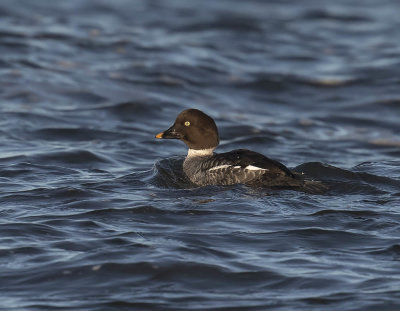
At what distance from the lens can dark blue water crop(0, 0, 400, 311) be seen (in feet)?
22.0

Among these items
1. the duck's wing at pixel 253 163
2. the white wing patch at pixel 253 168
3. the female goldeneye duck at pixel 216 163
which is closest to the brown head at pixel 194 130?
the female goldeneye duck at pixel 216 163

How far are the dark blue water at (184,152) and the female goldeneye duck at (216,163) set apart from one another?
210 mm

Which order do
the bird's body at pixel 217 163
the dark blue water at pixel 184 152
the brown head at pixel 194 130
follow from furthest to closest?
the brown head at pixel 194 130 → the bird's body at pixel 217 163 → the dark blue water at pixel 184 152

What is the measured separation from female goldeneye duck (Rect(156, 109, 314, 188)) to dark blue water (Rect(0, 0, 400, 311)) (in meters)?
0.21

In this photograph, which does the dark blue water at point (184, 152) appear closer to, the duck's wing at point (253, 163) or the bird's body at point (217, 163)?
the bird's body at point (217, 163)

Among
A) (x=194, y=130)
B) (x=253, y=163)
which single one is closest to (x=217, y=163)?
(x=253, y=163)

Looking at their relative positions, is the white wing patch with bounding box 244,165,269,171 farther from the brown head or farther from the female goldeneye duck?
the brown head

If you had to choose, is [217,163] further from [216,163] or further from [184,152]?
[184,152]

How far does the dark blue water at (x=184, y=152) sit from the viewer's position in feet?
22.0

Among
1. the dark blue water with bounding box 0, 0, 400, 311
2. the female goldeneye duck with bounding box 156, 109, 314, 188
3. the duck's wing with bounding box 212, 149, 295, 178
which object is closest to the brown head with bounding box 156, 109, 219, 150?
Answer: the female goldeneye duck with bounding box 156, 109, 314, 188

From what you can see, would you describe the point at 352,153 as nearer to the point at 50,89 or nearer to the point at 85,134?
the point at 85,134

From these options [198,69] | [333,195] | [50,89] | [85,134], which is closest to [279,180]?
[333,195]

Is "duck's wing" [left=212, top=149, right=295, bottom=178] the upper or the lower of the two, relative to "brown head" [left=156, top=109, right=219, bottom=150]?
lower

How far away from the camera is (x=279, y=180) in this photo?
9.43 meters
